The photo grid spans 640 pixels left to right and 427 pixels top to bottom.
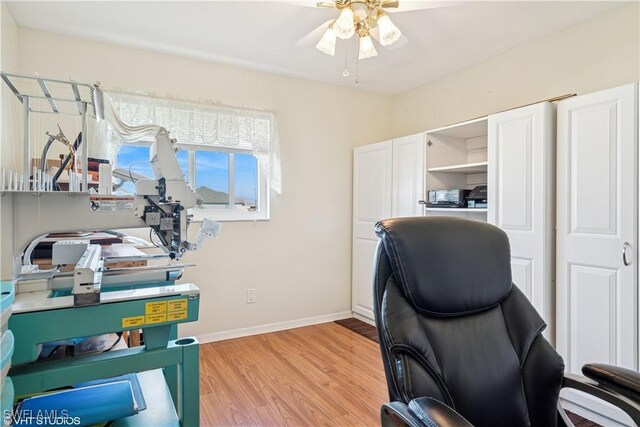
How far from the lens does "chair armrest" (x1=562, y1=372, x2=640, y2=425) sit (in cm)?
98

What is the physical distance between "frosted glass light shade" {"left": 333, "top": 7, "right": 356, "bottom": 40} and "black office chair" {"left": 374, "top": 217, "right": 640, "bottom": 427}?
129 cm

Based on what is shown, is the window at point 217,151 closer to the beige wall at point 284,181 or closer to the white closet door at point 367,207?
the beige wall at point 284,181

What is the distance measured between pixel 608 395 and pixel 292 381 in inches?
71.9

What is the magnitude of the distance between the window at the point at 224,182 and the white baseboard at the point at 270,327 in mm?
1032

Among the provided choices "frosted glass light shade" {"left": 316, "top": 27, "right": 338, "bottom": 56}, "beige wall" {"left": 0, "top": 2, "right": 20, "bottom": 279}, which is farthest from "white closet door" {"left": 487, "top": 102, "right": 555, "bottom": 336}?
"beige wall" {"left": 0, "top": 2, "right": 20, "bottom": 279}

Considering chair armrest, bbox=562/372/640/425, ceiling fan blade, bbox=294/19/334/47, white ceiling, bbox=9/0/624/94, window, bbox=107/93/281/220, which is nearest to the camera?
chair armrest, bbox=562/372/640/425

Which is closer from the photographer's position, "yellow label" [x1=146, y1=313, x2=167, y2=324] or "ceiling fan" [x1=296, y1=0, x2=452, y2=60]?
"yellow label" [x1=146, y1=313, x2=167, y2=324]

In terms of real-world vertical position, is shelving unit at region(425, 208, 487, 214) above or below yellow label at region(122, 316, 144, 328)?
above

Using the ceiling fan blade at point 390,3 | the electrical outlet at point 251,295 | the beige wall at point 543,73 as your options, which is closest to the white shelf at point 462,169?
the beige wall at point 543,73

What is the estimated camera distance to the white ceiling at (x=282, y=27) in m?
2.23

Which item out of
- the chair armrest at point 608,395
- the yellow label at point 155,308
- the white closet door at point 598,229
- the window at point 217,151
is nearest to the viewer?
the chair armrest at point 608,395

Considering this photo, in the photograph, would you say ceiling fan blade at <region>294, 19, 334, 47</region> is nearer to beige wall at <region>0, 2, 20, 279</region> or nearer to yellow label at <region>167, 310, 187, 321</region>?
beige wall at <region>0, 2, 20, 279</region>

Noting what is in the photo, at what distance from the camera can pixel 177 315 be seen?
1.26 m

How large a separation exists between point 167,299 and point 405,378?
2.74 feet
